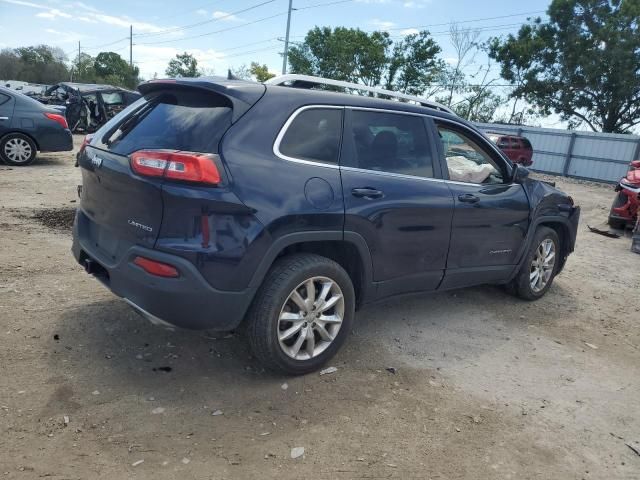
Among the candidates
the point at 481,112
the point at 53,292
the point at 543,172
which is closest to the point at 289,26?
the point at 481,112

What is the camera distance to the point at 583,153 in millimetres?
23172

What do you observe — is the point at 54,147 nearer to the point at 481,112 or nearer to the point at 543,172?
the point at 543,172

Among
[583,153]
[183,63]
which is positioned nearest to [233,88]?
[583,153]

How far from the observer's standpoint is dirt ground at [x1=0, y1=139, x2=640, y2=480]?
2.58 m

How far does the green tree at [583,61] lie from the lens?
94.1 feet

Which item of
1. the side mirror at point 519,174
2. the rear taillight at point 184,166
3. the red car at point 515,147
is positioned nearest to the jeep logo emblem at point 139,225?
the rear taillight at point 184,166

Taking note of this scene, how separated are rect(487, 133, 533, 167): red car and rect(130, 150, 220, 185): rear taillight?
20.0m

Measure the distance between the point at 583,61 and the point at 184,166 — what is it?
33.6 m

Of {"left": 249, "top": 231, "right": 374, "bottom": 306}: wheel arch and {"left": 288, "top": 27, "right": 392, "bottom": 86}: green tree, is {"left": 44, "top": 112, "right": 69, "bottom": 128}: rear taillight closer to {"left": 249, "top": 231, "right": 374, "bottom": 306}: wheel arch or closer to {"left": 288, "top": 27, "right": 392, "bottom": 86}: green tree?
{"left": 249, "top": 231, "right": 374, "bottom": 306}: wheel arch

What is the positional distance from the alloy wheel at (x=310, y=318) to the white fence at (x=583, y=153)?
2188 centimetres

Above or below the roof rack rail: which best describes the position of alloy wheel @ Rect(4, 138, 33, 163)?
below

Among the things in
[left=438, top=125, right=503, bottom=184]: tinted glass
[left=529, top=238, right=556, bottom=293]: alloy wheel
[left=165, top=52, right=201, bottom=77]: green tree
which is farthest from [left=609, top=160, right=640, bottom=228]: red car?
[left=165, top=52, right=201, bottom=77]: green tree

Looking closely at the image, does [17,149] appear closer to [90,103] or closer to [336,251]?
[90,103]

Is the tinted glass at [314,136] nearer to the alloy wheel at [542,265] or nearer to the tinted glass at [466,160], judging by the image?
the tinted glass at [466,160]
